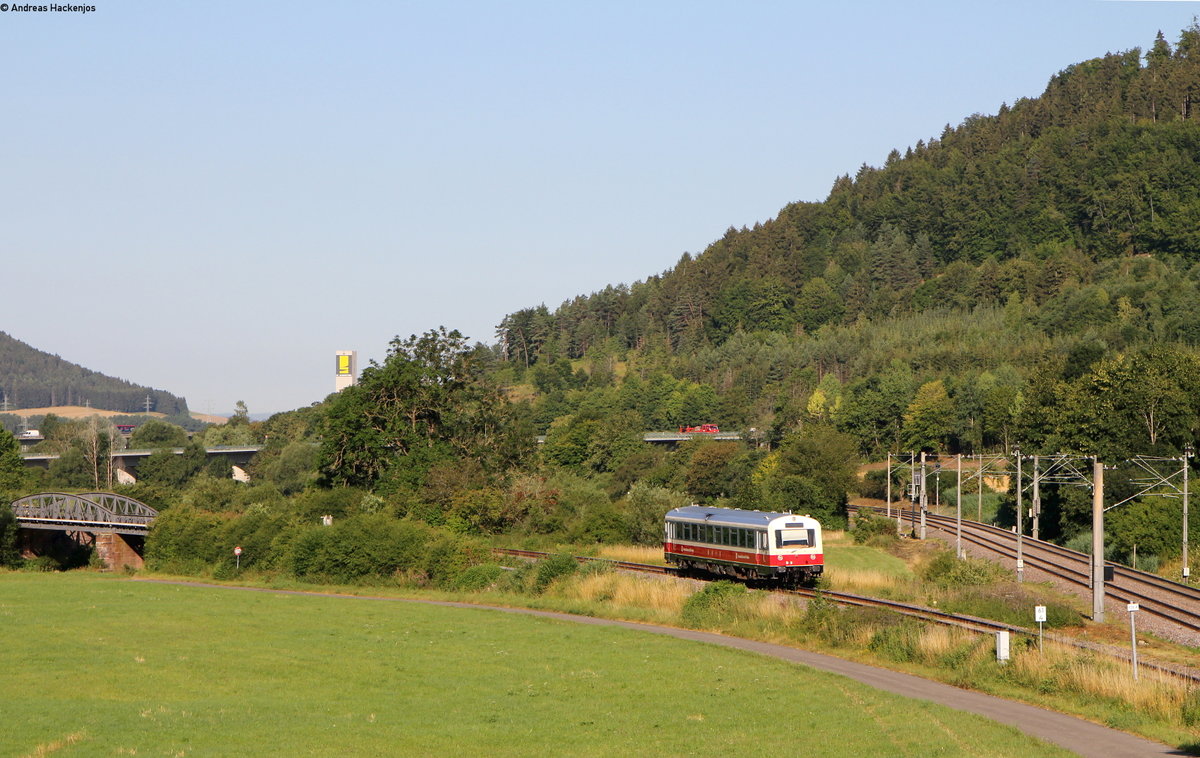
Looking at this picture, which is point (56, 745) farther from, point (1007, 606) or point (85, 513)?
point (85, 513)

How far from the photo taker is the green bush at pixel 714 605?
4269 cm

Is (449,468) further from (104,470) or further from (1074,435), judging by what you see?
(104,470)

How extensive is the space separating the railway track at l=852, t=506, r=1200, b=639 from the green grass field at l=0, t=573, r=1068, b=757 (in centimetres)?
1641

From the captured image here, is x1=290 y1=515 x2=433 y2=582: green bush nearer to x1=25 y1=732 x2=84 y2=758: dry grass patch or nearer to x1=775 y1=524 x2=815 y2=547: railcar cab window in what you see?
x1=775 y1=524 x2=815 y2=547: railcar cab window

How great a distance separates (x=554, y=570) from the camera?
52.5 meters

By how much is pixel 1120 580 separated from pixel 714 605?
2049 cm

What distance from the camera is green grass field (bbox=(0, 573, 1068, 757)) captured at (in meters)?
23.3

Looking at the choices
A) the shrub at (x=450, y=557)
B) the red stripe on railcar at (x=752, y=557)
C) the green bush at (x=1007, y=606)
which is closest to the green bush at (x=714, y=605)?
the red stripe on railcar at (x=752, y=557)

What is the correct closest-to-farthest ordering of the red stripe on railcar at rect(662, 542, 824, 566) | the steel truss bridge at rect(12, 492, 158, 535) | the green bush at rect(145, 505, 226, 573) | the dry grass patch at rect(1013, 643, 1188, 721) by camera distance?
the dry grass patch at rect(1013, 643, 1188, 721) < the red stripe on railcar at rect(662, 542, 824, 566) < the green bush at rect(145, 505, 226, 573) < the steel truss bridge at rect(12, 492, 158, 535)

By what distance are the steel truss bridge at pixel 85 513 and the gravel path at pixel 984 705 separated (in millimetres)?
53032

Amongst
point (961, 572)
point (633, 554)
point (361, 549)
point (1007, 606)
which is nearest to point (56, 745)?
point (1007, 606)

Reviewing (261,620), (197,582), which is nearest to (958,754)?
(261,620)

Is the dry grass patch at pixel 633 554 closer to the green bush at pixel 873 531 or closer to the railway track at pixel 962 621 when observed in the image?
the railway track at pixel 962 621

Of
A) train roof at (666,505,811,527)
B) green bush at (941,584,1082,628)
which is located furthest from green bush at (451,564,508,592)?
green bush at (941,584,1082,628)
